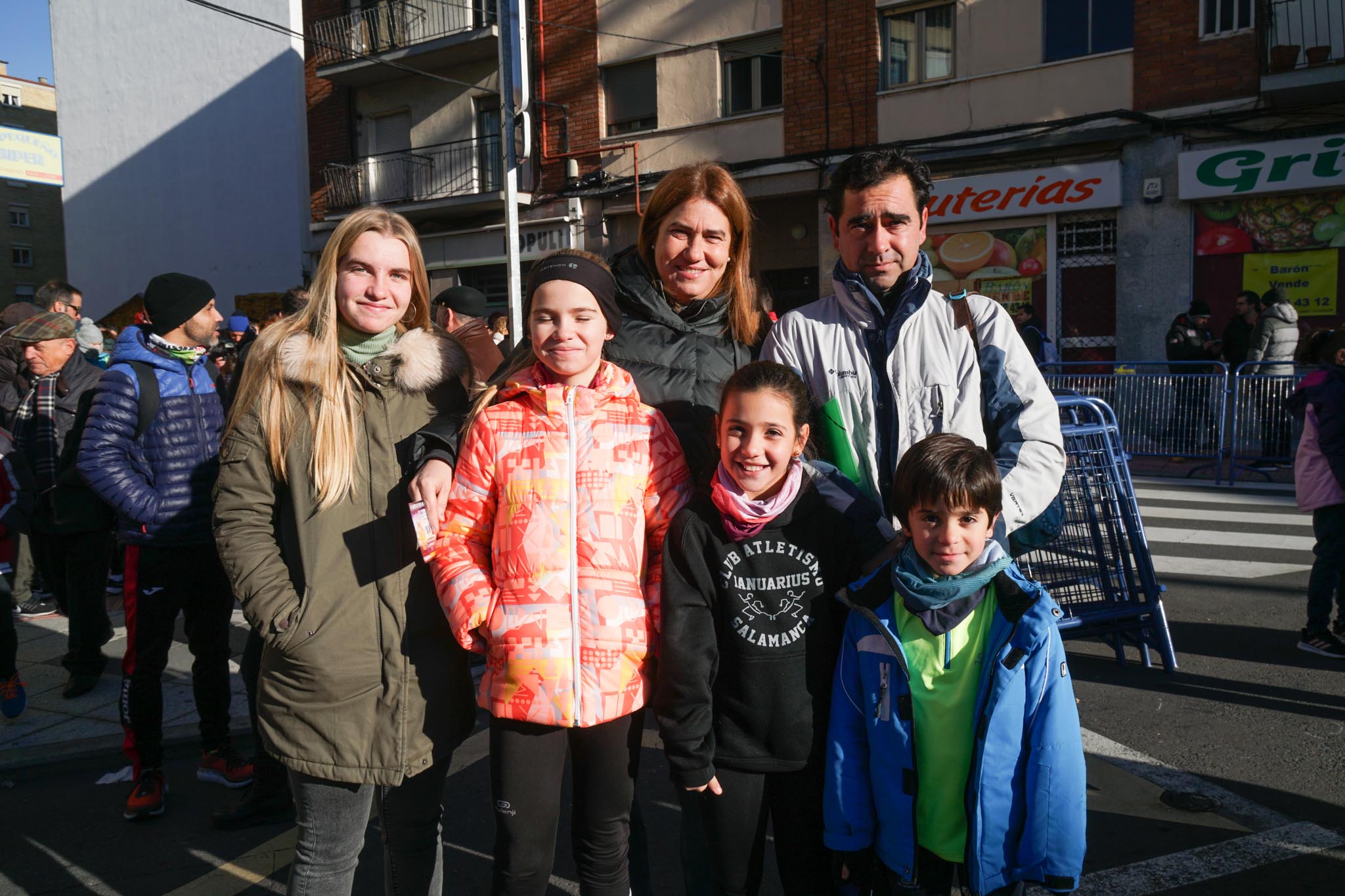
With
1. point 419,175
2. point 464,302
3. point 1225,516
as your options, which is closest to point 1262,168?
point 1225,516

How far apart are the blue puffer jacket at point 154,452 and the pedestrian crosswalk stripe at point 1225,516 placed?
7793mm

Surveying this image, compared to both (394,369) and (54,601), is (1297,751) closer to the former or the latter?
(394,369)

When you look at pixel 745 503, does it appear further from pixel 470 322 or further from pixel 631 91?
pixel 631 91

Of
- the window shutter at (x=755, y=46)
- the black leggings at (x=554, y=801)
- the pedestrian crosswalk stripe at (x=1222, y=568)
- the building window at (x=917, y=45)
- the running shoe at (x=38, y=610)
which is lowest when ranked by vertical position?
the running shoe at (x=38, y=610)

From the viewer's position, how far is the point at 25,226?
49469 mm

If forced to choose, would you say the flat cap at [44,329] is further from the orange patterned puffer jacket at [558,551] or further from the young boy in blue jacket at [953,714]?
the young boy in blue jacket at [953,714]

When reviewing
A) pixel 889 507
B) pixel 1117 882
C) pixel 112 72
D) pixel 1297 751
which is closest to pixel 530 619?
pixel 889 507

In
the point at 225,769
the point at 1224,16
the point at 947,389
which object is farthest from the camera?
the point at 1224,16

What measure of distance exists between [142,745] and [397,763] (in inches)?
79.7

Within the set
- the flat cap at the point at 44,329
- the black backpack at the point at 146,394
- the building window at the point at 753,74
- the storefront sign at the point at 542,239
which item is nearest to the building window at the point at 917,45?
the building window at the point at 753,74

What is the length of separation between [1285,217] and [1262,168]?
29.6 inches

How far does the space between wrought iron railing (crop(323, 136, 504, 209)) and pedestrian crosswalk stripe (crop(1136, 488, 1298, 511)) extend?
13506 mm

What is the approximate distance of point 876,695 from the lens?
222cm

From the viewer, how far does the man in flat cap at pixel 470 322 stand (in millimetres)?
4227
